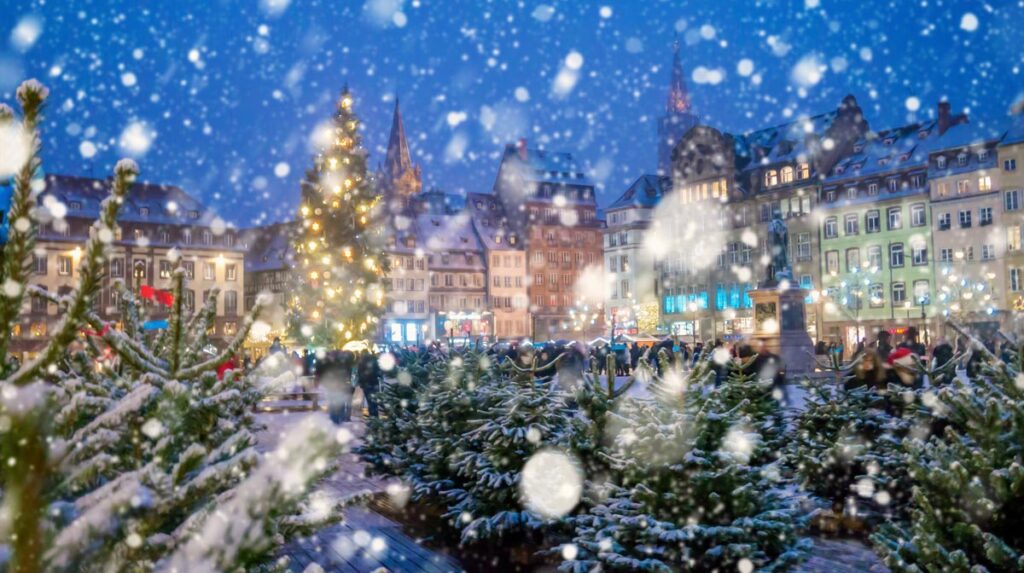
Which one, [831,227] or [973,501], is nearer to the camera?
[973,501]

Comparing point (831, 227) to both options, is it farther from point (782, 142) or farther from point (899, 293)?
point (782, 142)

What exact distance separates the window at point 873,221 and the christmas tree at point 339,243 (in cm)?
4115

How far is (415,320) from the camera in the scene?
86750mm

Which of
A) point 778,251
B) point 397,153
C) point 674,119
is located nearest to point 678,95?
point 674,119

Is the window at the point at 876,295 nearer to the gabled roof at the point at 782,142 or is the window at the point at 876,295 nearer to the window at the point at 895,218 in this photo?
the window at the point at 895,218

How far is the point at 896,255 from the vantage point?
209 feet

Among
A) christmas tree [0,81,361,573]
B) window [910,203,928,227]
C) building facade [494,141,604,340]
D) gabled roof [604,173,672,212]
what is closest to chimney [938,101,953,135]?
window [910,203,928,227]

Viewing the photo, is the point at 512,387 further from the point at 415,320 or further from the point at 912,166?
the point at 415,320

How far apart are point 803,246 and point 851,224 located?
→ 4387mm

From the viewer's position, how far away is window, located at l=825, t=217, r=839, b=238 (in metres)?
67.6

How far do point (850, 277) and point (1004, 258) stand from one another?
1040cm

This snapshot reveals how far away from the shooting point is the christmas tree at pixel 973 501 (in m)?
3.96

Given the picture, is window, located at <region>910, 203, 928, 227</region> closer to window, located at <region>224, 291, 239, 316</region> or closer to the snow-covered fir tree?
window, located at <region>224, 291, 239, 316</region>

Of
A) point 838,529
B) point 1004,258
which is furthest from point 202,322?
point 1004,258
